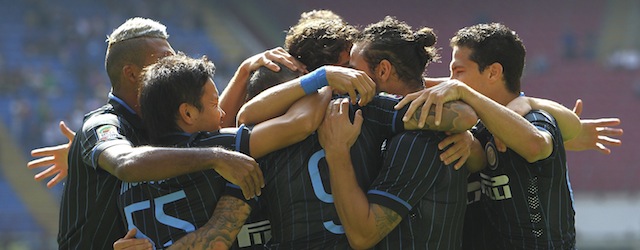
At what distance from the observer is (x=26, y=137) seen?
22344mm

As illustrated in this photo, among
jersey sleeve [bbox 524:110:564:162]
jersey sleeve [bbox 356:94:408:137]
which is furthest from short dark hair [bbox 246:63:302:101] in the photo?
jersey sleeve [bbox 524:110:564:162]

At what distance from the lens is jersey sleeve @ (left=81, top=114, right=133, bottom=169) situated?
12.9 feet

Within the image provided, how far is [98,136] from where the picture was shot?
4.01 metres

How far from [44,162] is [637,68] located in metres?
24.9

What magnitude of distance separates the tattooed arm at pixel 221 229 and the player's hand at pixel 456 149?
857mm

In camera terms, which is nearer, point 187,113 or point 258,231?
point 187,113

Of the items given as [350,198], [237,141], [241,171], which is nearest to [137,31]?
[237,141]

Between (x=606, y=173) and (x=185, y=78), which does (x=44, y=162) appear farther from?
(x=606, y=173)

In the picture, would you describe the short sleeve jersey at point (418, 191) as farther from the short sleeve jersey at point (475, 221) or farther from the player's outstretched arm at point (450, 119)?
the short sleeve jersey at point (475, 221)

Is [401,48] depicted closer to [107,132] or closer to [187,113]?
[187,113]

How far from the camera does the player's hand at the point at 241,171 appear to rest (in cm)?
358

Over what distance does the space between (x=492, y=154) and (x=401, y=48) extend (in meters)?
0.65

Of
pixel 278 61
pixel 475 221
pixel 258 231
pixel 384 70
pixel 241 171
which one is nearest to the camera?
pixel 241 171

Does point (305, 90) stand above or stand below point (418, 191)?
above
